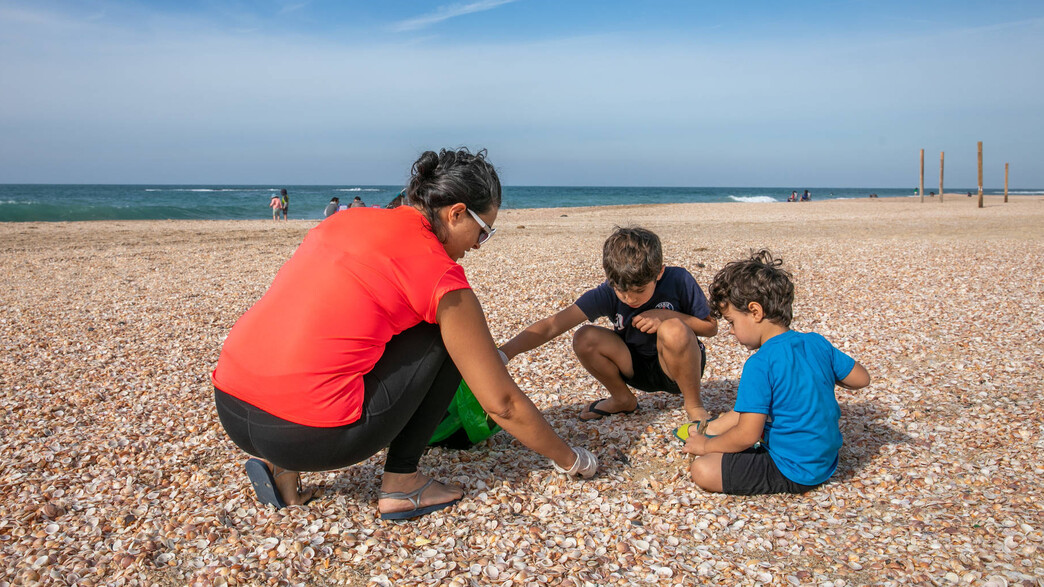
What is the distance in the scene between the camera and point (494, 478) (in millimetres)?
3203

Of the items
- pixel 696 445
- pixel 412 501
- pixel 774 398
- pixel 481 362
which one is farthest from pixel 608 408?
pixel 481 362

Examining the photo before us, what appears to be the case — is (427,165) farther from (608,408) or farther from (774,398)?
(608,408)

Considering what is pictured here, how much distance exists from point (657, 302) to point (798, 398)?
3.67 feet

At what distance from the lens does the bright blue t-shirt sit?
2812mm

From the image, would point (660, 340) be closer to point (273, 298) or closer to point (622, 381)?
point (622, 381)

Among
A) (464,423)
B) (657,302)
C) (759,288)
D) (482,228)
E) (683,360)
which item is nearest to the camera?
(482,228)

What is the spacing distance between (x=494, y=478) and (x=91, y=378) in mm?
3450

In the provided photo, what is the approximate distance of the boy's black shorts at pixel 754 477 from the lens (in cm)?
295

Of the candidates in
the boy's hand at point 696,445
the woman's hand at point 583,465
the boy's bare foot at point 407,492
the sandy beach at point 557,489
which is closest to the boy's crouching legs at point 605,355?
the sandy beach at point 557,489

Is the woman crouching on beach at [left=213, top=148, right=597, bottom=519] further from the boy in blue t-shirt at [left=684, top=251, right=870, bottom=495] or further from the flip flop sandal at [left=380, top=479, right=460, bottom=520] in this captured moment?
the boy in blue t-shirt at [left=684, top=251, right=870, bottom=495]

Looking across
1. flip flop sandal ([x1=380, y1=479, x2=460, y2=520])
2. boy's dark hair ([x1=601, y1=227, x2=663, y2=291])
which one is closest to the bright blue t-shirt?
boy's dark hair ([x1=601, y1=227, x2=663, y2=291])

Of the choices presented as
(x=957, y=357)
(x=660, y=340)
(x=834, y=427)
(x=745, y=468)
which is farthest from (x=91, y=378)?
(x=957, y=357)

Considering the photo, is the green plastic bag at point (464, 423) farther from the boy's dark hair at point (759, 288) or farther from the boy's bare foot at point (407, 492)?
the boy's dark hair at point (759, 288)

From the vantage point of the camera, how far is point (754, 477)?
2.95 m
